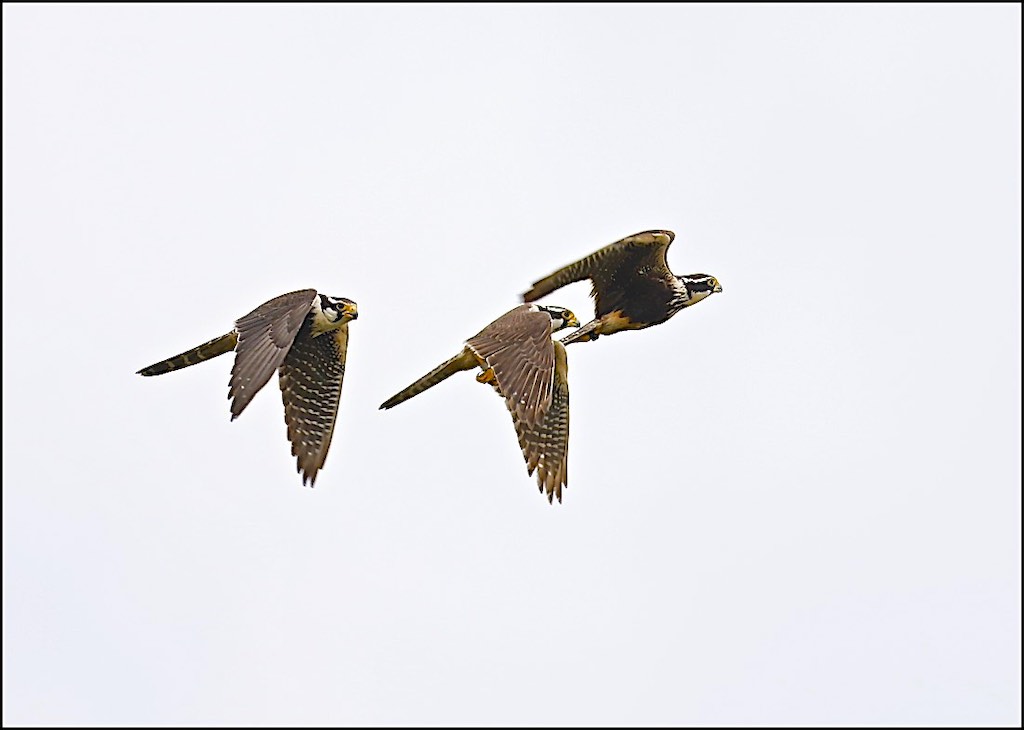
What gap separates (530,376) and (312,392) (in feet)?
8.62

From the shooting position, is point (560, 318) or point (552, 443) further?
point (552, 443)

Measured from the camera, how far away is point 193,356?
21.7 metres

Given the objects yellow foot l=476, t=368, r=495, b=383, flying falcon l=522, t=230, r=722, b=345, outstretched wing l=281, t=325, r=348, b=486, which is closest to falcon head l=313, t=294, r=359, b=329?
outstretched wing l=281, t=325, r=348, b=486

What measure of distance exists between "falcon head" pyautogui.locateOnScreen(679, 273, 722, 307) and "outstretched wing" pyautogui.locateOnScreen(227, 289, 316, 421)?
13.4ft

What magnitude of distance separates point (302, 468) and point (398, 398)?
1.35 metres

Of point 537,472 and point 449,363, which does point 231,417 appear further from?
point 537,472

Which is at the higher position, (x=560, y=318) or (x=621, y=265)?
(x=621, y=265)

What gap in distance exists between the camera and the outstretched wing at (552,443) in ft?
78.1

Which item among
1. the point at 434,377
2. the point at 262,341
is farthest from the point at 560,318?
the point at 262,341

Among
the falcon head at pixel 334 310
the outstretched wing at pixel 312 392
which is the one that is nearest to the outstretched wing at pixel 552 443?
the outstretched wing at pixel 312 392

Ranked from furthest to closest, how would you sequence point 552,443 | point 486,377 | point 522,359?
point 552,443, point 486,377, point 522,359

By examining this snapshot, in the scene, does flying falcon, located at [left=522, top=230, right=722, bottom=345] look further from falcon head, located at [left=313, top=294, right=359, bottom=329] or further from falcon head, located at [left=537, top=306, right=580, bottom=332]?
falcon head, located at [left=313, top=294, right=359, bottom=329]

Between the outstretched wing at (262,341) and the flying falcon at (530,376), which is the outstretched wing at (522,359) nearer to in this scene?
the flying falcon at (530,376)

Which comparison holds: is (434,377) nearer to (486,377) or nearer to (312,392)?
(486,377)
